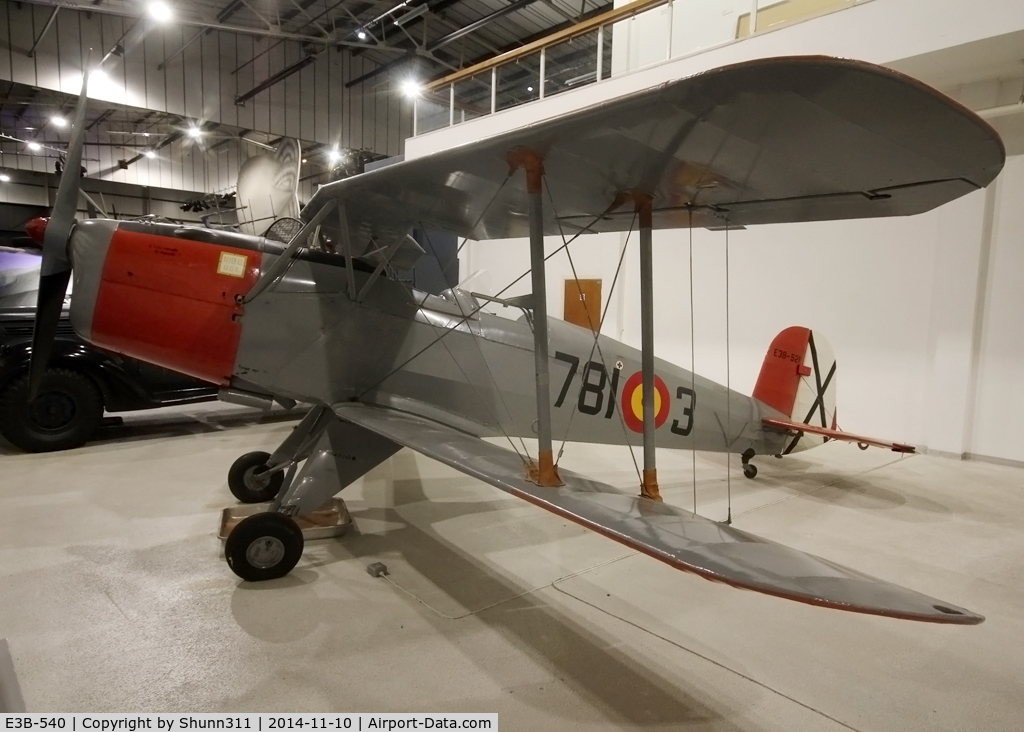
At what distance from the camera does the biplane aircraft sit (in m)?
1.47

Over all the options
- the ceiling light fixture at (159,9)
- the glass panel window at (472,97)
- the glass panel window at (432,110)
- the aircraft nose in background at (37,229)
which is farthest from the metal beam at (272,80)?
the aircraft nose in background at (37,229)

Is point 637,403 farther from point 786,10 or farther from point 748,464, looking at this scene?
point 786,10

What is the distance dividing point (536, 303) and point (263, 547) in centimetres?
182

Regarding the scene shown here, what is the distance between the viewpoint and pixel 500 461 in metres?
2.42

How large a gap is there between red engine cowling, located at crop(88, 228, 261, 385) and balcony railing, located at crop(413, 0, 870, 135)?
5.14 meters

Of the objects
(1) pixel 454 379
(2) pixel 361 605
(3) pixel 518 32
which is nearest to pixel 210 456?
(1) pixel 454 379

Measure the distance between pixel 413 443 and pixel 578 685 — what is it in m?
1.19

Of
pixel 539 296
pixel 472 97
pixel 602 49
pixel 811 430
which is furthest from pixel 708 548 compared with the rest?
pixel 472 97

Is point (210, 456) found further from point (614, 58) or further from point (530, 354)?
point (614, 58)

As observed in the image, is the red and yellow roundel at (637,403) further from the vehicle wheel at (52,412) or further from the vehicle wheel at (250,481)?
the vehicle wheel at (52,412)

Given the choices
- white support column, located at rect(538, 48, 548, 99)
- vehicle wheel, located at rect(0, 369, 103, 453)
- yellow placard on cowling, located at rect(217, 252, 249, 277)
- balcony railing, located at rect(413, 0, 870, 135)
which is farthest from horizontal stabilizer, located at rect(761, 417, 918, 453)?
vehicle wheel, located at rect(0, 369, 103, 453)

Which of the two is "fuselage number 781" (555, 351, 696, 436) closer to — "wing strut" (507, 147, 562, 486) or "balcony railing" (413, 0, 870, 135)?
"wing strut" (507, 147, 562, 486)

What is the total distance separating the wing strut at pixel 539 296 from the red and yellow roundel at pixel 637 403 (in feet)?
5.98

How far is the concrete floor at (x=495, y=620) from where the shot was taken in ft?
6.44
